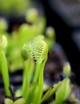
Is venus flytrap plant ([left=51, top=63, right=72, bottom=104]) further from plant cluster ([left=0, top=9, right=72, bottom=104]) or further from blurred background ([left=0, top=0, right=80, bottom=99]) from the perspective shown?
blurred background ([left=0, top=0, right=80, bottom=99])

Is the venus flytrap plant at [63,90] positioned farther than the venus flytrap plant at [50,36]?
No

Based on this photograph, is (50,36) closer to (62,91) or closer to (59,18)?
(59,18)

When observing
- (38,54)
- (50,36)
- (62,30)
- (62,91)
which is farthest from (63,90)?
(62,30)

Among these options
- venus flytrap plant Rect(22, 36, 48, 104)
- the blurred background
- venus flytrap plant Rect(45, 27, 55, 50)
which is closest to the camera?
venus flytrap plant Rect(22, 36, 48, 104)

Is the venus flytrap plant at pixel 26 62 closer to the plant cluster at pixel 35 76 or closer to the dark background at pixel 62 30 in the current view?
the plant cluster at pixel 35 76

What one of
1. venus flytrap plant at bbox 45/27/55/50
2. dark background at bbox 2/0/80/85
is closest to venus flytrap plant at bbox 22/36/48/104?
dark background at bbox 2/0/80/85

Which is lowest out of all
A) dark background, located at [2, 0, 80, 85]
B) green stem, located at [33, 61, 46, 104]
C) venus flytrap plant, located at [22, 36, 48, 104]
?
dark background, located at [2, 0, 80, 85]

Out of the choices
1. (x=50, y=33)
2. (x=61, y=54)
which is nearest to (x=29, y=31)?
(x=50, y=33)

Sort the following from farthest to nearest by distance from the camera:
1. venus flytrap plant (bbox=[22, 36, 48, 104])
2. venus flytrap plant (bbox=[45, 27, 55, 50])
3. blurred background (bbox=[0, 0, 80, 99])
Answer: blurred background (bbox=[0, 0, 80, 99])
venus flytrap plant (bbox=[45, 27, 55, 50])
venus flytrap plant (bbox=[22, 36, 48, 104])

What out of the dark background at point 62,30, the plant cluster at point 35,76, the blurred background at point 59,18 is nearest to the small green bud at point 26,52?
the plant cluster at point 35,76

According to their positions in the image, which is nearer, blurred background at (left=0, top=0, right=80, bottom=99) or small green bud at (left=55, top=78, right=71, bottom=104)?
small green bud at (left=55, top=78, right=71, bottom=104)

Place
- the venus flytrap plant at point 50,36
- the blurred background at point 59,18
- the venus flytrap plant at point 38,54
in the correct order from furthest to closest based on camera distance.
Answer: the blurred background at point 59,18, the venus flytrap plant at point 50,36, the venus flytrap plant at point 38,54

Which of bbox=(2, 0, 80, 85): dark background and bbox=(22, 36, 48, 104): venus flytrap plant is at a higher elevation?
bbox=(22, 36, 48, 104): venus flytrap plant
